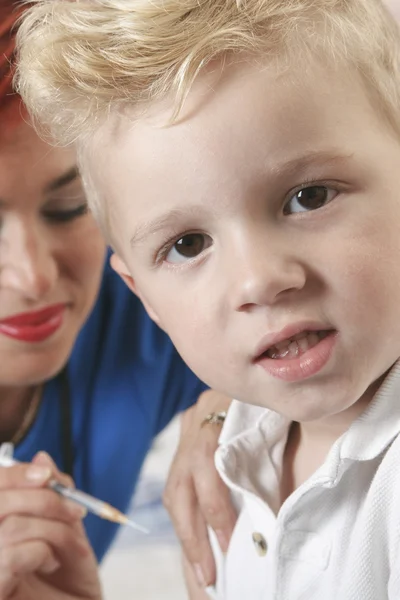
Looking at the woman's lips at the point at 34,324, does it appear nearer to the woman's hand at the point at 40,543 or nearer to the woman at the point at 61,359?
the woman at the point at 61,359

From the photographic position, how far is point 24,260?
0.91 m

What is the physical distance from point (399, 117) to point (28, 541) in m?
0.56

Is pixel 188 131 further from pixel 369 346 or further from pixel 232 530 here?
pixel 232 530

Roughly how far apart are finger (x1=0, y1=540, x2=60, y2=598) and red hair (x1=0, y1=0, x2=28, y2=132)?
436 mm

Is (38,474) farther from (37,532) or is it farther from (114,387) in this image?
(114,387)

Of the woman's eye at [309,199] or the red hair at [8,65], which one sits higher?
the red hair at [8,65]

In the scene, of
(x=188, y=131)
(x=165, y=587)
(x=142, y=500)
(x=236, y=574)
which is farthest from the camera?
(x=142, y=500)

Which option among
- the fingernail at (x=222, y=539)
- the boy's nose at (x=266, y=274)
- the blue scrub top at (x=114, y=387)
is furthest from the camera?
the blue scrub top at (x=114, y=387)

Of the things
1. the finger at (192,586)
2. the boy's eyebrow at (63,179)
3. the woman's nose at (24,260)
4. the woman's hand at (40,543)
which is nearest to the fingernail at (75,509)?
the woman's hand at (40,543)

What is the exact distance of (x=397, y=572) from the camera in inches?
22.4

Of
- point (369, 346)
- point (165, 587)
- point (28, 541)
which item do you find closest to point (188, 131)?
point (369, 346)

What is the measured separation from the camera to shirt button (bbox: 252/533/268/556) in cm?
71

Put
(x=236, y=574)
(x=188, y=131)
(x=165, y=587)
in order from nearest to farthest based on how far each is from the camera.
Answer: (x=188, y=131)
(x=236, y=574)
(x=165, y=587)

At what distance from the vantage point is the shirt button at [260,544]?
0.71 m
